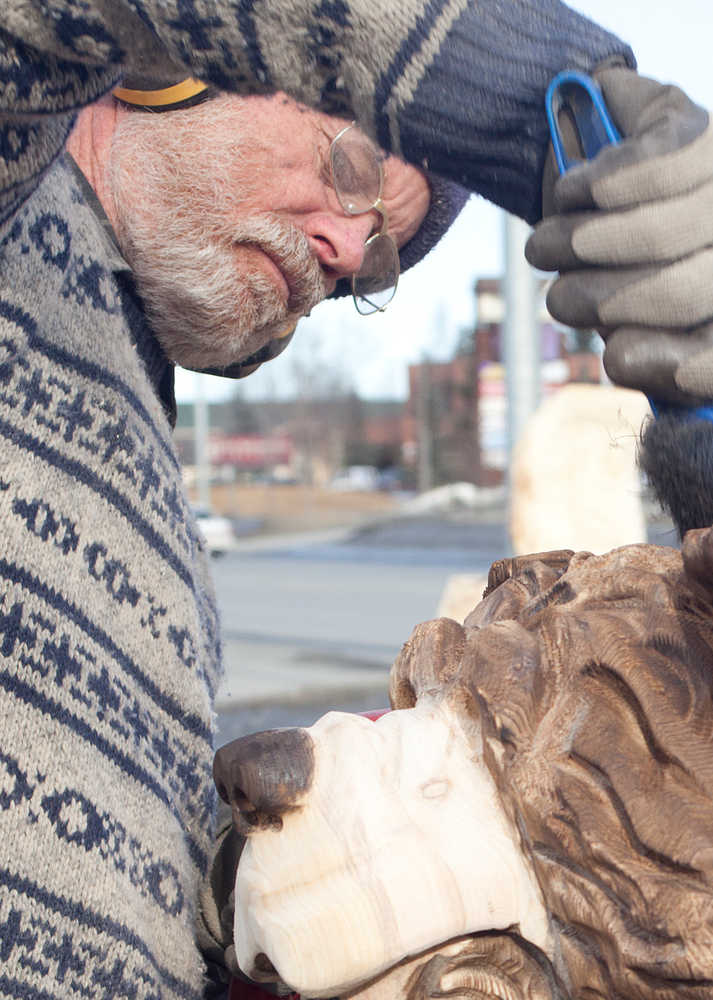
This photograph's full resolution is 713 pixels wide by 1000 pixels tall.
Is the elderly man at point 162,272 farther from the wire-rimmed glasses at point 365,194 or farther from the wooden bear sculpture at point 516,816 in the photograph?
the wooden bear sculpture at point 516,816

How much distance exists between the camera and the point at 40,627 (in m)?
1.19

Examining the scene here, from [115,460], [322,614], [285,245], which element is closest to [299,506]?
[322,614]

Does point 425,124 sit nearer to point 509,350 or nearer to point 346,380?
point 509,350

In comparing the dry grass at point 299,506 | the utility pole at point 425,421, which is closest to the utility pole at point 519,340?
the dry grass at point 299,506

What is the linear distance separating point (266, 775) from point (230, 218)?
116 centimetres

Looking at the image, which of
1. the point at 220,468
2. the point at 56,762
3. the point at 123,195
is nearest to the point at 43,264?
the point at 123,195

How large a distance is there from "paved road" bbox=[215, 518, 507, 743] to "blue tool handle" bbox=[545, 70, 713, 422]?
106 centimetres

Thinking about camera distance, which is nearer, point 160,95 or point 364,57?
point 364,57

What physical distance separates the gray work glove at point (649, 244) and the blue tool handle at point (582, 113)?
0.02 metres

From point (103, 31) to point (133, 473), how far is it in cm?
63

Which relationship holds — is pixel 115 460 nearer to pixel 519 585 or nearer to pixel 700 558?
pixel 519 585

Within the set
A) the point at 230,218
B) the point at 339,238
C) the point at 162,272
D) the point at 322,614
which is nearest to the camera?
the point at 162,272

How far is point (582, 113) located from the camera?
3.05ft

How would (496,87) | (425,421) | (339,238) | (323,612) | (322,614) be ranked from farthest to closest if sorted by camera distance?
1. (425,421)
2. (323,612)
3. (322,614)
4. (339,238)
5. (496,87)
